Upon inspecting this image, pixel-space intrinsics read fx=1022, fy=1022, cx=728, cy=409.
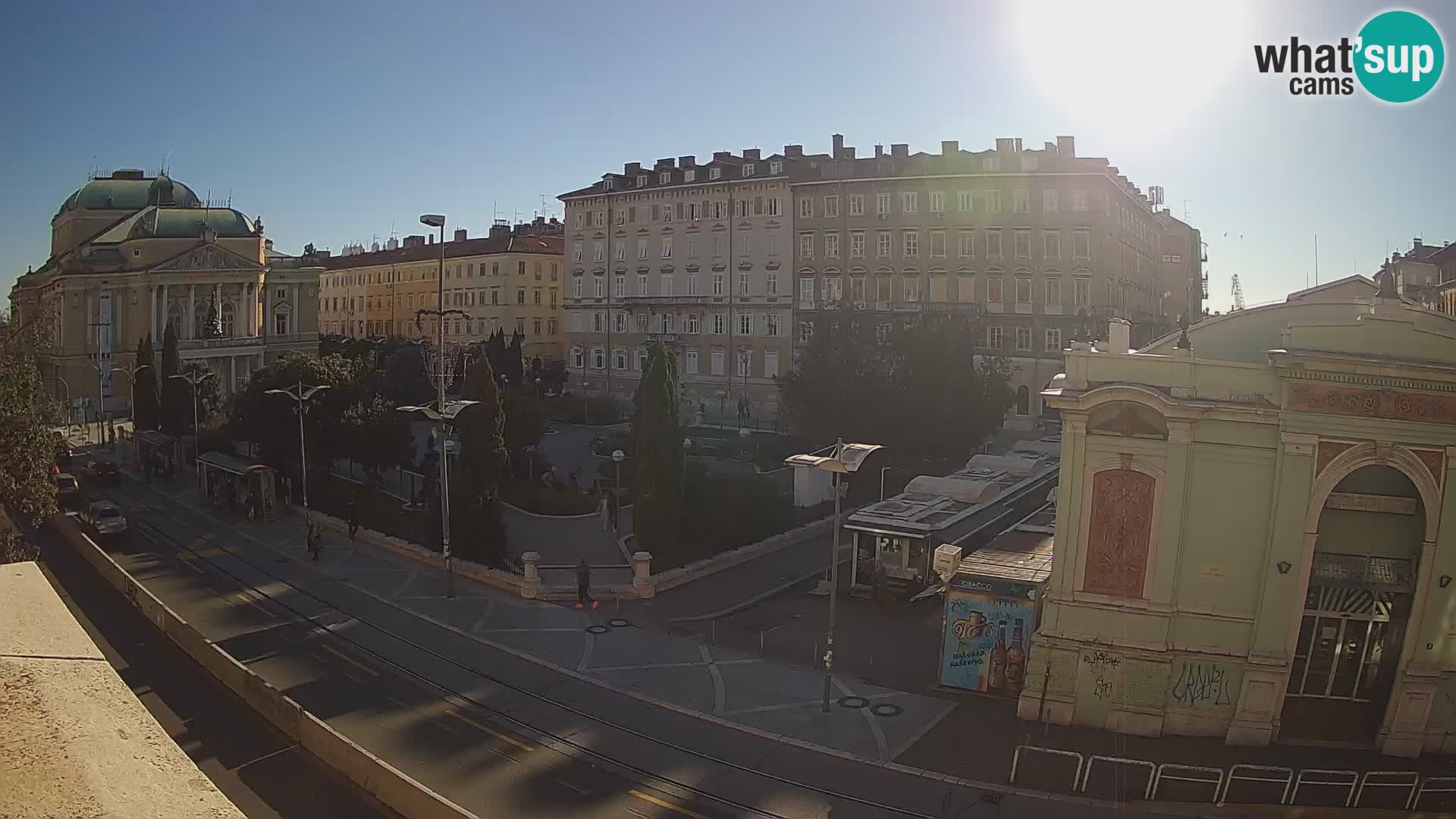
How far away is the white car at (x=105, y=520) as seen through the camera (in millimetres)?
35531

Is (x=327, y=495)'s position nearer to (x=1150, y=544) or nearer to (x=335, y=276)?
(x=1150, y=544)

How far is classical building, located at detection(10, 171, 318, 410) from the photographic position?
76062mm

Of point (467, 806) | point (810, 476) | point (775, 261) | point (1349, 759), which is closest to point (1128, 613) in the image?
point (1349, 759)

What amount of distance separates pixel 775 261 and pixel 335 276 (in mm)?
63054

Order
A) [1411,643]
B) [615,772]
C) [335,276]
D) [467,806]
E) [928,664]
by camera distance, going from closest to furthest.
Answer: [467,806] → [615,772] → [1411,643] → [928,664] → [335,276]

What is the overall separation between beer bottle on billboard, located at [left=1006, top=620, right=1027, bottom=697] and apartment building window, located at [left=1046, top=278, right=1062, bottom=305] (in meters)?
40.4

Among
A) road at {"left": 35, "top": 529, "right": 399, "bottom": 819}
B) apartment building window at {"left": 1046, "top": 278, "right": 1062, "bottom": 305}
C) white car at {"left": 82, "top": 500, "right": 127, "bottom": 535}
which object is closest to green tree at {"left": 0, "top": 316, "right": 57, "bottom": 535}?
road at {"left": 35, "top": 529, "right": 399, "bottom": 819}

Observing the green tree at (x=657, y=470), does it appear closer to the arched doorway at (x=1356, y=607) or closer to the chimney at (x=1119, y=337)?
the chimney at (x=1119, y=337)

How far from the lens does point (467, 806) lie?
1612cm

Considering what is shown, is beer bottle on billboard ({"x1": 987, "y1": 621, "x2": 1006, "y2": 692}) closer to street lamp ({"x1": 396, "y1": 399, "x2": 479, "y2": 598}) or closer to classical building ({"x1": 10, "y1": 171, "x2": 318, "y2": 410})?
street lamp ({"x1": 396, "y1": 399, "x2": 479, "y2": 598})

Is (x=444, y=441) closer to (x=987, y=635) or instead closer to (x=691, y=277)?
(x=987, y=635)

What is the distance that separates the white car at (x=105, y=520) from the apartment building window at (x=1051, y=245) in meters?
47.3

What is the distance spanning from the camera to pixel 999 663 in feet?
69.8

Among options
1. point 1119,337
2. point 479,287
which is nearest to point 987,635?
point 1119,337
